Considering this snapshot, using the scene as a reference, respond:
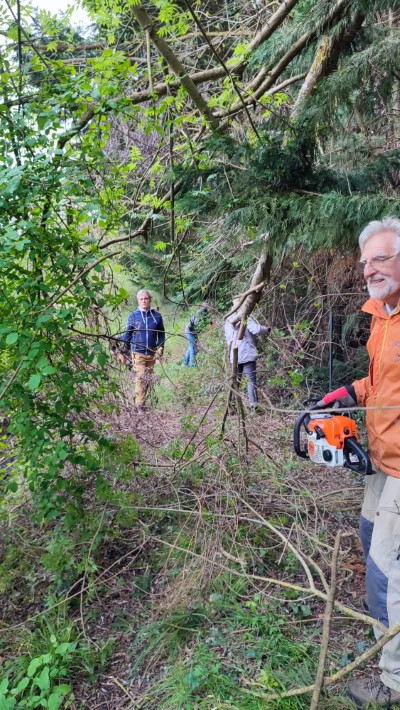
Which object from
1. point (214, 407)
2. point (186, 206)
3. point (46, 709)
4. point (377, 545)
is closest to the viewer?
point (377, 545)

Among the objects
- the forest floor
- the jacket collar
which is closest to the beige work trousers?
the forest floor

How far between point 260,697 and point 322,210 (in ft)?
8.62

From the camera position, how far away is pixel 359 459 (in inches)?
89.4

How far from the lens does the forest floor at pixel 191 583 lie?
239 centimetres

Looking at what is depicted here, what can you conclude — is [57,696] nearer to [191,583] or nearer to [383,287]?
[191,583]

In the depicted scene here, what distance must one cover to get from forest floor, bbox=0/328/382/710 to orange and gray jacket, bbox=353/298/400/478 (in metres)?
0.45

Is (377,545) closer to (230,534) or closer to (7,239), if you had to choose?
(230,534)

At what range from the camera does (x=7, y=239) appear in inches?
85.4

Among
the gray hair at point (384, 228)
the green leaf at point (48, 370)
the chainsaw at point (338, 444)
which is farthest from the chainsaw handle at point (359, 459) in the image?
the green leaf at point (48, 370)

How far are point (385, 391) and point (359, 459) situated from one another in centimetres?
37

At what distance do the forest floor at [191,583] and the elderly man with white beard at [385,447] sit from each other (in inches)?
9.7

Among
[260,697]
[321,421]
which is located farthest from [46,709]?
[321,421]

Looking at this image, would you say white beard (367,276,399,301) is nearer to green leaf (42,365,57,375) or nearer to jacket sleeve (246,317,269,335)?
green leaf (42,365,57,375)

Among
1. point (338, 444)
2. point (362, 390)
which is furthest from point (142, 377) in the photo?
point (338, 444)
